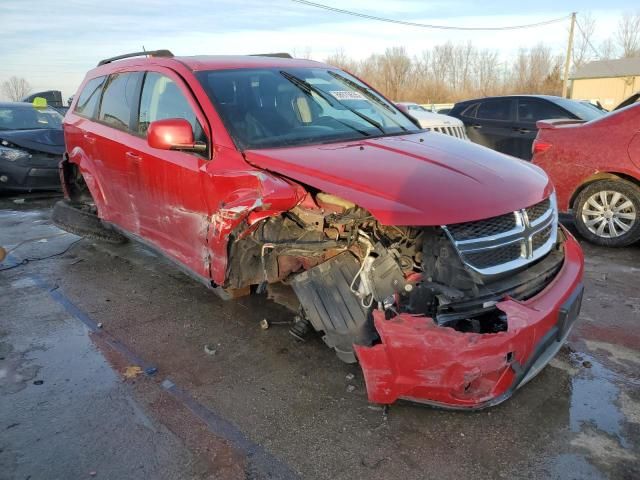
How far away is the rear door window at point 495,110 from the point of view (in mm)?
9672

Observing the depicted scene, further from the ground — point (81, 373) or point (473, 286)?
point (473, 286)

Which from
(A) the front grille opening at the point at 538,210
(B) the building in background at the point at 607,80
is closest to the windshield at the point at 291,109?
(A) the front grille opening at the point at 538,210

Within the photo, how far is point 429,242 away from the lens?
263cm

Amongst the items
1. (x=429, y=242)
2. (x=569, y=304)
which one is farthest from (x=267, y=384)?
(x=569, y=304)

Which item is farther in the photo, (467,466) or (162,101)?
(162,101)

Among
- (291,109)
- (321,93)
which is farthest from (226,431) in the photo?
(321,93)

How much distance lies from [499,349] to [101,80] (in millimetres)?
4738

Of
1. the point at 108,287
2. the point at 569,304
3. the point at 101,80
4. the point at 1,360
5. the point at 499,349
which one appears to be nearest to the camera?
the point at 499,349

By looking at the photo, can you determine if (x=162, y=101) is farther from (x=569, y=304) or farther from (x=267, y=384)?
(x=569, y=304)

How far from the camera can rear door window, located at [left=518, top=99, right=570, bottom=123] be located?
8.95 m

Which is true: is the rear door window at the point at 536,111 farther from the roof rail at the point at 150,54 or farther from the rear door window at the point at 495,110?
the roof rail at the point at 150,54

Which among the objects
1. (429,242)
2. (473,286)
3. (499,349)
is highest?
(429,242)

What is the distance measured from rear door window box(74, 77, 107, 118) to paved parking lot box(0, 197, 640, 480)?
2107mm

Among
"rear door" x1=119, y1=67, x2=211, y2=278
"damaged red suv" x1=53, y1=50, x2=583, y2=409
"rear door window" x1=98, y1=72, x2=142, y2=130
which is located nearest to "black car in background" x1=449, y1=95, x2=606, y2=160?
"damaged red suv" x1=53, y1=50, x2=583, y2=409
